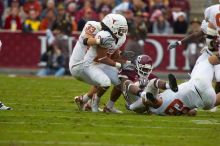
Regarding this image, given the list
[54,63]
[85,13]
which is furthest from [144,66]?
[85,13]

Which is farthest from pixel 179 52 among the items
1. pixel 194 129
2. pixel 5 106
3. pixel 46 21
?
pixel 194 129

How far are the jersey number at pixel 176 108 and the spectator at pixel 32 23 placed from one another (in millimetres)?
9392

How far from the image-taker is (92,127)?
30.6ft

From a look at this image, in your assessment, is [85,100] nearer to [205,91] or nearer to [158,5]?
[205,91]

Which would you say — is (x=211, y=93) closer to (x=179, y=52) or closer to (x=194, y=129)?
(x=194, y=129)

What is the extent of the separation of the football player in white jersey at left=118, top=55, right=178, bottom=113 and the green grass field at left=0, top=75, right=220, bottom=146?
17 centimetres

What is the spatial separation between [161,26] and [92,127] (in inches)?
436

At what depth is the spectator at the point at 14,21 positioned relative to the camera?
20.0 metres

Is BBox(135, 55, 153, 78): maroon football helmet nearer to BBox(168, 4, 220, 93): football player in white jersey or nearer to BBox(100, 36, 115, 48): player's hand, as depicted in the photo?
BBox(100, 36, 115, 48): player's hand

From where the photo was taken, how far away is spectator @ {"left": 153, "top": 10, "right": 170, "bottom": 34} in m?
20.2

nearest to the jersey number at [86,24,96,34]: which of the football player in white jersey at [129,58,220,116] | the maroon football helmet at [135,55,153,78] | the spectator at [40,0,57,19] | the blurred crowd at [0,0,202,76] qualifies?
the maroon football helmet at [135,55,153,78]

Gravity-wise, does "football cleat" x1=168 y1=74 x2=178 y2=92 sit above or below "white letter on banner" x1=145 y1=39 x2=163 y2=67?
above

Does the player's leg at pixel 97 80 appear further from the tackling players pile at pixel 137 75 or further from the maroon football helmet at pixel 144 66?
the maroon football helmet at pixel 144 66

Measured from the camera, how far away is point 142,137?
8.68 m
